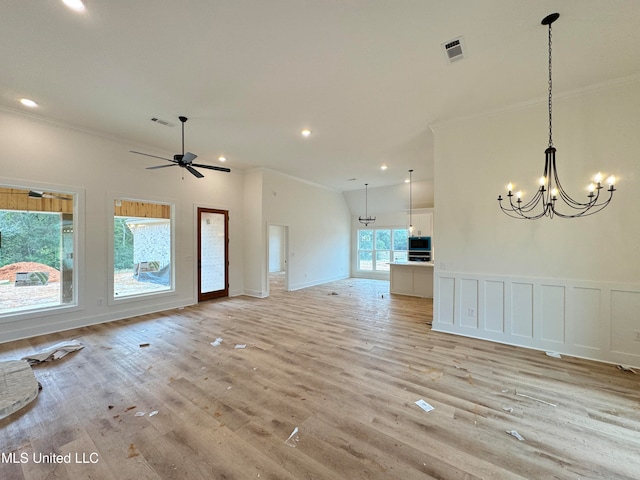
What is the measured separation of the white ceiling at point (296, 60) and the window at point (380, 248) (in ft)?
19.4

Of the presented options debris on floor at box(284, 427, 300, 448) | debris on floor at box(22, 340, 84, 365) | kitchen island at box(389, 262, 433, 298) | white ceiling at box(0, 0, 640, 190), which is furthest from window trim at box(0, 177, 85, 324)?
kitchen island at box(389, 262, 433, 298)

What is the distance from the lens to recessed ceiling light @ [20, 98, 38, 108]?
360 centimetres

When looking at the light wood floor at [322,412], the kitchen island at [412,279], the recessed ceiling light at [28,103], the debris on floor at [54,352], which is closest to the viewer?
the light wood floor at [322,412]

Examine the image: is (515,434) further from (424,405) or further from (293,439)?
(293,439)

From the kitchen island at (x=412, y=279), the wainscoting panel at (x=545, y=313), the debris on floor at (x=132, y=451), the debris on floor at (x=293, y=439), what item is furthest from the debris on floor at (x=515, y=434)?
the kitchen island at (x=412, y=279)

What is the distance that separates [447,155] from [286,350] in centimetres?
393

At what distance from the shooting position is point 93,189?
4.66m

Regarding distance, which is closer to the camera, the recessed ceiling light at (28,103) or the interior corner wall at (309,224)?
the recessed ceiling light at (28,103)

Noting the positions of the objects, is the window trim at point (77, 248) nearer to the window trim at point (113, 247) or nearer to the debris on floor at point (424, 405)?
the window trim at point (113, 247)

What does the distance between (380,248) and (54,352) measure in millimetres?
9305

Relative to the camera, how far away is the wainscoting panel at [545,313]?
10.3ft

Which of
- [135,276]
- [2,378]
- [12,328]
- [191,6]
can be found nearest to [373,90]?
[191,6]

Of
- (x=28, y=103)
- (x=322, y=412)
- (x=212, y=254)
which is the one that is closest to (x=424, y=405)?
(x=322, y=412)

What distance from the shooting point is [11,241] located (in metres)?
4.05
